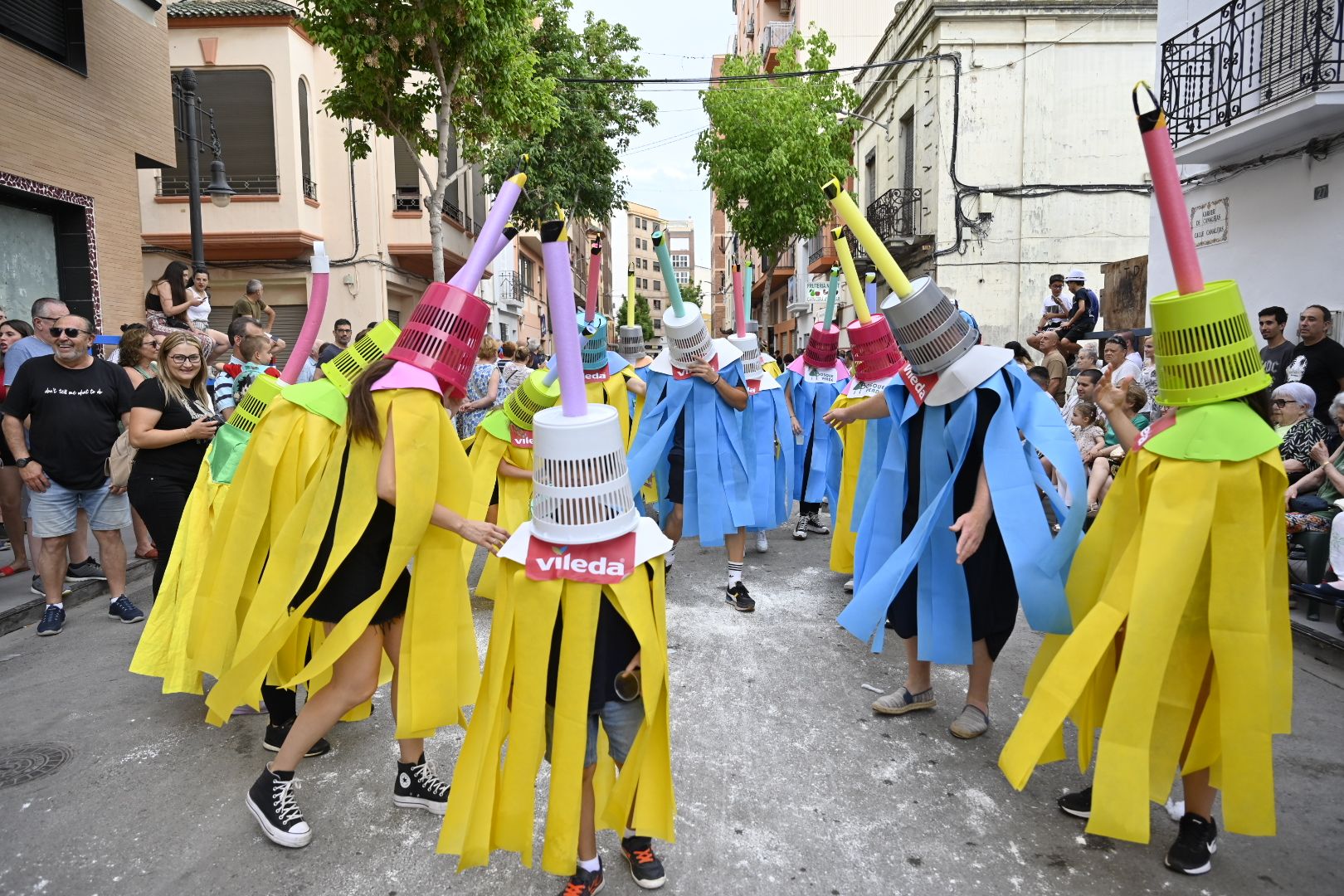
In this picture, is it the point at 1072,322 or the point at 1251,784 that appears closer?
the point at 1251,784

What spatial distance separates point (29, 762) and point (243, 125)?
17.6 metres

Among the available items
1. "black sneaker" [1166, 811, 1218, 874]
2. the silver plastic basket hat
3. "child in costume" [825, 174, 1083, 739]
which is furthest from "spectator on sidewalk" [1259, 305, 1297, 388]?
"black sneaker" [1166, 811, 1218, 874]

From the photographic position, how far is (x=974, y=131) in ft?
58.0

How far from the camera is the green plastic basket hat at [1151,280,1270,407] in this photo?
255cm

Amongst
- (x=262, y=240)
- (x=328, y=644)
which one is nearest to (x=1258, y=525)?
(x=328, y=644)

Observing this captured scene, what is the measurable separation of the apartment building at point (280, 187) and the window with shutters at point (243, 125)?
0.02 m

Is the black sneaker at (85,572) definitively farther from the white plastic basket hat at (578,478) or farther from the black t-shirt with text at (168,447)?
the white plastic basket hat at (578,478)

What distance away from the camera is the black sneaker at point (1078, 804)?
3.07 metres

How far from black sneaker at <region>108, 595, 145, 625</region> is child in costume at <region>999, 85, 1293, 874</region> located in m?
5.27

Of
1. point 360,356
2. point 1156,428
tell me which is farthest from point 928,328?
point 360,356

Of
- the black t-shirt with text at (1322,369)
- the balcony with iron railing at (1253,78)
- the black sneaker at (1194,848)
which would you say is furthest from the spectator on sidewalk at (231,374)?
the balcony with iron railing at (1253,78)

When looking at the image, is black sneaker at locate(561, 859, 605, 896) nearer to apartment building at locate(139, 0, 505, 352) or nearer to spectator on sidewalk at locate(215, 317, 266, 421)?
spectator on sidewalk at locate(215, 317, 266, 421)

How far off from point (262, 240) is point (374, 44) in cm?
809

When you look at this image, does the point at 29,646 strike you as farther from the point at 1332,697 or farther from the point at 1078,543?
the point at 1332,697
